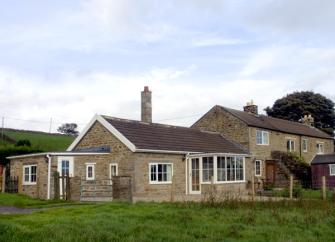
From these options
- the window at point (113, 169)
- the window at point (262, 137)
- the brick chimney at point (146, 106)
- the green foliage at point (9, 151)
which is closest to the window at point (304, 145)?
the window at point (262, 137)

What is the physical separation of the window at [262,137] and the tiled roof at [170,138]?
7.70ft

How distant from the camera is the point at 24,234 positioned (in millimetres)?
11602

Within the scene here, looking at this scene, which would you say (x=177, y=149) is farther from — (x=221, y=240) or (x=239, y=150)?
(x=221, y=240)

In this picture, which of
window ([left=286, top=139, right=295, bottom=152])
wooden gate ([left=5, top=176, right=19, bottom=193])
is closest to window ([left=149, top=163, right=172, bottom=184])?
wooden gate ([left=5, top=176, right=19, bottom=193])

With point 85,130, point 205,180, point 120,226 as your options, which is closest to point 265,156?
A: point 205,180

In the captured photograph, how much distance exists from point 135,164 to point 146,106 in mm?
8860

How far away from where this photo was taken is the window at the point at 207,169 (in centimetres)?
3334

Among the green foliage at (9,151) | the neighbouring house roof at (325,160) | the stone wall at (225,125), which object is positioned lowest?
the neighbouring house roof at (325,160)

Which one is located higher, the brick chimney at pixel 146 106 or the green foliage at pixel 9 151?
the brick chimney at pixel 146 106

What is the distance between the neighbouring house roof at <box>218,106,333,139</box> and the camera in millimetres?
41969

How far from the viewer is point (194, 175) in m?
33.6

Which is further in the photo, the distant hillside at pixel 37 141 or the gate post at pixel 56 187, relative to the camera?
the distant hillside at pixel 37 141

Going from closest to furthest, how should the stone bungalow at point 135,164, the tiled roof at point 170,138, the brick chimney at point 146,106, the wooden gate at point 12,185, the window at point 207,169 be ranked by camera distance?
the stone bungalow at point 135,164, the wooden gate at point 12,185, the tiled roof at point 170,138, the window at point 207,169, the brick chimney at point 146,106

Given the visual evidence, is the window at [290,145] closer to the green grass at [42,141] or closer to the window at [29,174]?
the green grass at [42,141]
